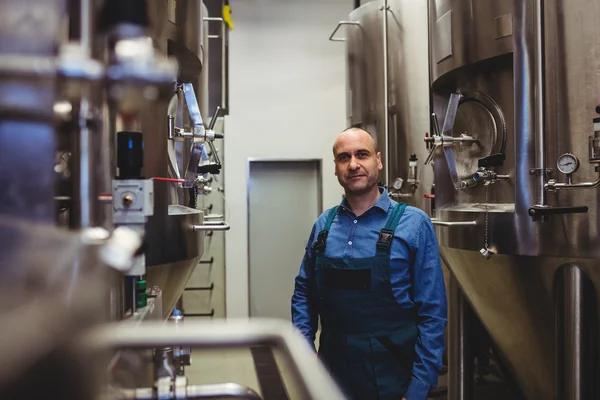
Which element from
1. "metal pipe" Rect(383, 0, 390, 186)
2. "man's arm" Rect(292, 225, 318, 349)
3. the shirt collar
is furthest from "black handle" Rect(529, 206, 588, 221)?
"metal pipe" Rect(383, 0, 390, 186)

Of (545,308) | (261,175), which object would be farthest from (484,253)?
(261,175)

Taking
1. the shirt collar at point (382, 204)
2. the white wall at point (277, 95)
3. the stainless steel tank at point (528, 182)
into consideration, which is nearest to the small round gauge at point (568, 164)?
the stainless steel tank at point (528, 182)

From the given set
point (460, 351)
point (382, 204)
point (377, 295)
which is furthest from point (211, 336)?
point (460, 351)

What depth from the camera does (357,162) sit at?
5.52ft

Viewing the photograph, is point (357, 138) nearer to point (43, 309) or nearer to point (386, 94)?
point (43, 309)

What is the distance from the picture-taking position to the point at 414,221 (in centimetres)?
162

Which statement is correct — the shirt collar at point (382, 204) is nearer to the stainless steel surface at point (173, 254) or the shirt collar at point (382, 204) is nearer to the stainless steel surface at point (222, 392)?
the stainless steel surface at point (173, 254)

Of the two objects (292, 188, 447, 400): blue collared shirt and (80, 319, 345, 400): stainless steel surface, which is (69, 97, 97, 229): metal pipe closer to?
(80, 319, 345, 400): stainless steel surface

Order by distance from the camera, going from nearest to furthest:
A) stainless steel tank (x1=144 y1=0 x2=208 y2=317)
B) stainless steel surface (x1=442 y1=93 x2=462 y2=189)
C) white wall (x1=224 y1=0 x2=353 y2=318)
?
stainless steel tank (x1=144 y1=0 x2=208 y2=317) → stainless steel surface (x1=442 y1=93 x2=462 y2=189) → white wall (x1=224 y1=0 x2=353 y2=318)

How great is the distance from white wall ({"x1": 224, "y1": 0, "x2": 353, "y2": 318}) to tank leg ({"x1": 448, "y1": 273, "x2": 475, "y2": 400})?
2.22m

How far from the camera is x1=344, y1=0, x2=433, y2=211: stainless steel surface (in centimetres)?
299

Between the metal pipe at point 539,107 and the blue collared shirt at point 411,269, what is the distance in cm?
38

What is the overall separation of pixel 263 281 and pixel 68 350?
418 centimetres

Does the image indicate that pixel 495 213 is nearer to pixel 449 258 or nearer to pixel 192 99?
pixel 449 258
